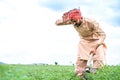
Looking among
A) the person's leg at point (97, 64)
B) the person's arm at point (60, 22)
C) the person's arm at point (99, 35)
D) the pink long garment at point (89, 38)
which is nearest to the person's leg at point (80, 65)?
the pink long garment at point (89, 38)

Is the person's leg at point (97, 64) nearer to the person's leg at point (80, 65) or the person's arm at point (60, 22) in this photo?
the person's leg at point (80, 65)

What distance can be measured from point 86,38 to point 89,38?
9cm

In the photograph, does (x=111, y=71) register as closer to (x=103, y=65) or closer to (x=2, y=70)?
(x=103, y=65)

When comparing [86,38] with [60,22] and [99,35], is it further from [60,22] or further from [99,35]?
[60,22]

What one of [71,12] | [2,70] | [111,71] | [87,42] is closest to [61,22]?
[71,12]

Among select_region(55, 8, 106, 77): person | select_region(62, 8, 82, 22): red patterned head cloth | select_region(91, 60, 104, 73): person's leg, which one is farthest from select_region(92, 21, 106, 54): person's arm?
select_region(62, 8, 82, 22): red patterned head cloth

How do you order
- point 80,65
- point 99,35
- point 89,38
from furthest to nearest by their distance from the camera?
point 80,65, point 89,38, point 99,35

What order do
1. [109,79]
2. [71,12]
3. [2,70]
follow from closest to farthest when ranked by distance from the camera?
[2,70] → [109,79] → [71,12]

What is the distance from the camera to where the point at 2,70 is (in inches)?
61.4

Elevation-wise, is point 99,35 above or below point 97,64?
above

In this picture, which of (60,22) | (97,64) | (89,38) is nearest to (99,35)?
(89,38)

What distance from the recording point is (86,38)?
26.6ft

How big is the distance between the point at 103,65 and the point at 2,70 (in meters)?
6.89

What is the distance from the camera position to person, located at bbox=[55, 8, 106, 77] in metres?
7.22
